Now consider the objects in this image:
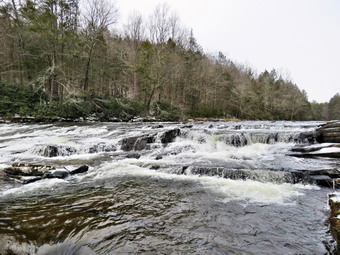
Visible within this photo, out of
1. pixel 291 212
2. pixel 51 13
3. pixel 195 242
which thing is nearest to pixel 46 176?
pixel 195 242

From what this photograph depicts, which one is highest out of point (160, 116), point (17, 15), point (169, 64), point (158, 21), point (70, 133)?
point (158, 21)

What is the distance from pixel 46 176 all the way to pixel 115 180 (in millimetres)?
2146

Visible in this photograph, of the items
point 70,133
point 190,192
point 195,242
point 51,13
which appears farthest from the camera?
point 51,13

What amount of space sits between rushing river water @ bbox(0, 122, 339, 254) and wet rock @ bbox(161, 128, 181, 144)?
2319 millimetres

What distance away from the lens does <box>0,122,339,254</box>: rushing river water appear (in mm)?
3137

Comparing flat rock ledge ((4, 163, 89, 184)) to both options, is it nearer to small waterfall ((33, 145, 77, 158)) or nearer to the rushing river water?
the rushing river water

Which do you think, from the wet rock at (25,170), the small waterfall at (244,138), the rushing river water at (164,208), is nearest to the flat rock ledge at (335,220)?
the rushing river water at (164,208)

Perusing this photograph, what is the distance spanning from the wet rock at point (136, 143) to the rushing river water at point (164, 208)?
160 centimetres

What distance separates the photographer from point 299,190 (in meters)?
5.70

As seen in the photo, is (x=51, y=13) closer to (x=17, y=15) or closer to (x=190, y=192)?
(x=17, y=15)

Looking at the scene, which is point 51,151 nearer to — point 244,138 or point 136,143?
point 136,143

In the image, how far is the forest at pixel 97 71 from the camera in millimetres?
19984

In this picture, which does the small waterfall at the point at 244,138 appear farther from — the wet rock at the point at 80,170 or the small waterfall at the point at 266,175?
the wet rock at the point at 80,170

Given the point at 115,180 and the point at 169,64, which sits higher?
the point at 169,64
